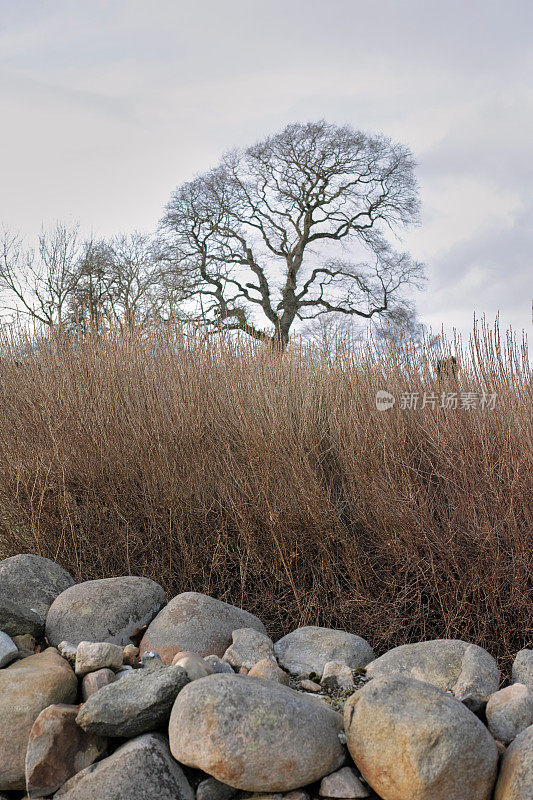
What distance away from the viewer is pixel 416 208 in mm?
19672

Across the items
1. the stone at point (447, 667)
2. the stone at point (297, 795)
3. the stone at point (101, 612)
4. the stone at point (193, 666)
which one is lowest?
the stone at point (297, 795)

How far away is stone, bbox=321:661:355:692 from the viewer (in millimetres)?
2791

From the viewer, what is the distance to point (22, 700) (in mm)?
2590

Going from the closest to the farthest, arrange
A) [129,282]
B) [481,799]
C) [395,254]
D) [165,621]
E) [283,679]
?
1. [481,799]
2. [283,679]
3. [165,621]
4. [129,282]
5. [395,254]

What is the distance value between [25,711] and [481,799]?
68.6 inches

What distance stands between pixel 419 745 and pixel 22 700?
156 centimetres

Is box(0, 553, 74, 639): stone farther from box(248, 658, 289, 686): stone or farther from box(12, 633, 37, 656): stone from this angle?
box(248, 658, 289, 686): stone

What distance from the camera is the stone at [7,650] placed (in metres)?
2.86

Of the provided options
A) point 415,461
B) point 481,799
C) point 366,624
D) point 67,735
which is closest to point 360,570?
point 366,624

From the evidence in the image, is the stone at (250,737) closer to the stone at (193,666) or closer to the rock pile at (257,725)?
the rock pile at (257,725)

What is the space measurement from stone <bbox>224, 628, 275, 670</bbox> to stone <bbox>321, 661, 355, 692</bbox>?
25 cm

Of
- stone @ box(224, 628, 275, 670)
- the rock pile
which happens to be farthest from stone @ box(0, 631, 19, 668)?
stone @ box(224, 628, 275, 670)

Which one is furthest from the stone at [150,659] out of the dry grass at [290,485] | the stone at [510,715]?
the stone at [510,715]

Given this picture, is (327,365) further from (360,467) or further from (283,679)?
(283,679)
